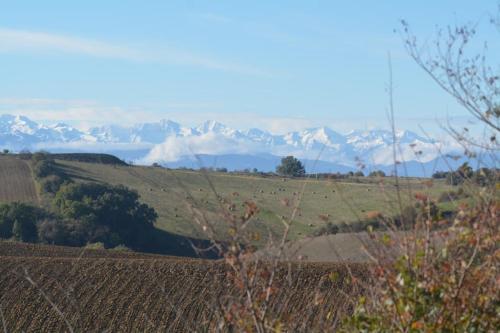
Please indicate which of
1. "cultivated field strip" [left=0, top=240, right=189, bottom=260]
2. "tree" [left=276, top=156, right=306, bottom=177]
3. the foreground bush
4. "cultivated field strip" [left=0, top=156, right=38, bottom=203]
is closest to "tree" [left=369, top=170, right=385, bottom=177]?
the foreground bush

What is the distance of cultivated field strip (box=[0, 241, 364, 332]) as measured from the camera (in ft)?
61.2

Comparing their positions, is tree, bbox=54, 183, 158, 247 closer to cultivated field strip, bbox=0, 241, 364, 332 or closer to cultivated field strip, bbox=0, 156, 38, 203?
cultivated field strip, bbox=0, 156, 38, 203

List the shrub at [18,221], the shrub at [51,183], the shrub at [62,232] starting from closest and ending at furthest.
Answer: the shrub at [62,232], the shrub at [18,221], the shrub at [51,183]

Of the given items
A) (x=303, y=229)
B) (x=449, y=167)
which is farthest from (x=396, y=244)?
(x=303, y=229)

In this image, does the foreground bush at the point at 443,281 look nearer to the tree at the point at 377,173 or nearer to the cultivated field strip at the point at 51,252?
the tree at the point at 377,173

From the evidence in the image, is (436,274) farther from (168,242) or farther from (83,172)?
(83,172)

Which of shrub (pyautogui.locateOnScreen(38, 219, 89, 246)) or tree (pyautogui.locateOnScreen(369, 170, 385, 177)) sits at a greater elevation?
tree (pyautogui.locateOnScreen(369, 170, 385, 177))

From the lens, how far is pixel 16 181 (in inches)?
2557

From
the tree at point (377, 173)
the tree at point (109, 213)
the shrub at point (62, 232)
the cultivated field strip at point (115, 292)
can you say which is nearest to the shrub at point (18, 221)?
the shrub at point (62, 232)

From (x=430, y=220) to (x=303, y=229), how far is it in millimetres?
40423

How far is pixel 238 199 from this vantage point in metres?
7.86

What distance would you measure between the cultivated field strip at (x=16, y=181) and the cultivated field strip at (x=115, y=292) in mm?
34372

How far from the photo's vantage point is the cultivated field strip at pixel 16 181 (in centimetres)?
5894

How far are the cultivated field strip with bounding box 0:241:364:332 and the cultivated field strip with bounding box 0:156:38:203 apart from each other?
113 feet
